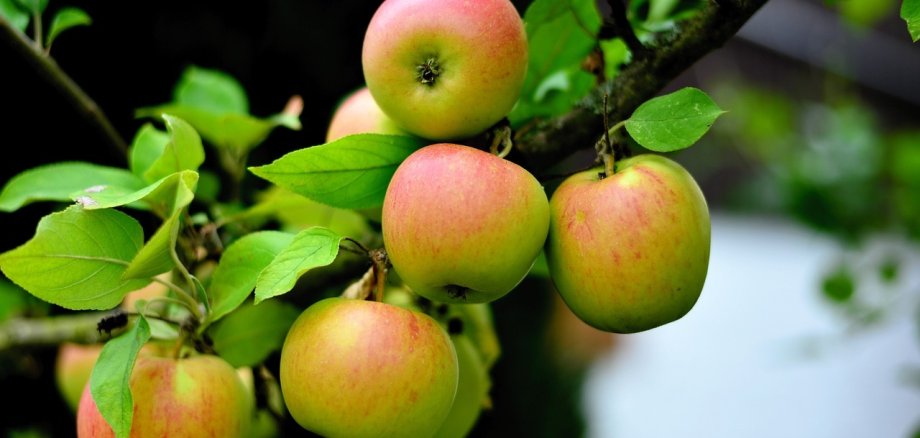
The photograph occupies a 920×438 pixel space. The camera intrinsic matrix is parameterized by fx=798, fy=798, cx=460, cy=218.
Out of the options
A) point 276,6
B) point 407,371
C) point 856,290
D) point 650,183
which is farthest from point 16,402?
point 856,290

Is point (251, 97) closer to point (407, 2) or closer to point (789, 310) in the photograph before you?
point (407, 2)

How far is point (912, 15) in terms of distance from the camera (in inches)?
15.9

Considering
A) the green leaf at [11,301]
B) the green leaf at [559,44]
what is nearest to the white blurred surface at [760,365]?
the green leaf at [11,301]

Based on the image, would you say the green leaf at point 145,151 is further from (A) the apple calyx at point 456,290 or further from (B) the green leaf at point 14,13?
(A) the apple calyx at point 456,290

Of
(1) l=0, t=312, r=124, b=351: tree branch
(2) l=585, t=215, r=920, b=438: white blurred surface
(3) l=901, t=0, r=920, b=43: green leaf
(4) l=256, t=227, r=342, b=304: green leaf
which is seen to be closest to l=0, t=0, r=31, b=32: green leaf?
(1) l=0, t=312, r=124, b=351: tree branch

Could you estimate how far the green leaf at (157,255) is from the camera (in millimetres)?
402

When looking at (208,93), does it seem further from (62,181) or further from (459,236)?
(459,236)

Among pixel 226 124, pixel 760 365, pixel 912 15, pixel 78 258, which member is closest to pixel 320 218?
pixel 226 124

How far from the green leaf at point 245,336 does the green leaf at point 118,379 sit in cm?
7

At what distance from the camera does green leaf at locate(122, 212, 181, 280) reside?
15.8 inches

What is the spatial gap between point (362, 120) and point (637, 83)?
0.17 m

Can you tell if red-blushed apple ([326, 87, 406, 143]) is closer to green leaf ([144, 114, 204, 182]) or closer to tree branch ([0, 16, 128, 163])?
green leaf ([144, 114, 204, 182])

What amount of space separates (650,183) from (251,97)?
26.3 inches

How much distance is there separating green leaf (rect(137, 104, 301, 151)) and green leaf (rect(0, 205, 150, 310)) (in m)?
0.18
